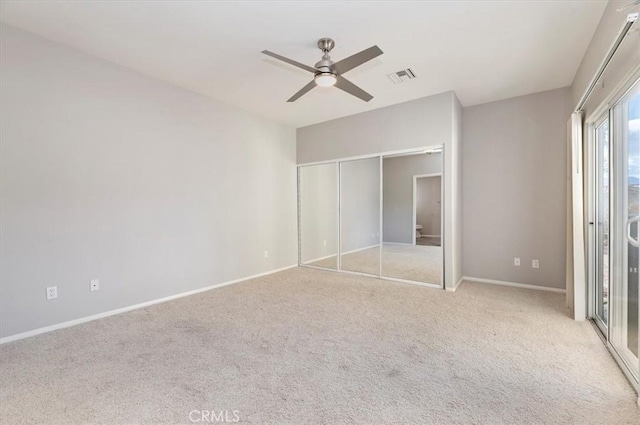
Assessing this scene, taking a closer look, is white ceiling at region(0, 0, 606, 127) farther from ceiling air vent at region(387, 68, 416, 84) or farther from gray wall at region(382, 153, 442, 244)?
gray wall at region(382, 153, 442, 244)

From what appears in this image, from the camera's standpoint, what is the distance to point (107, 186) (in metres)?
3.09

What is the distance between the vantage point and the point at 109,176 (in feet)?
10.2

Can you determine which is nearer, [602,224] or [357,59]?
[357,59]

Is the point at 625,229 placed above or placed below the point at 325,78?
below

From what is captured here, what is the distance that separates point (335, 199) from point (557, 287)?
3.40 metres

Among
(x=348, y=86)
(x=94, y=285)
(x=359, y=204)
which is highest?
(x=348, y=86)

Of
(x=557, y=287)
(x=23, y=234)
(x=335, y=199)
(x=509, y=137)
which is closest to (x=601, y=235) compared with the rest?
(x=557, y=287)

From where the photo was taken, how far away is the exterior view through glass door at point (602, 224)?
8.23 feet

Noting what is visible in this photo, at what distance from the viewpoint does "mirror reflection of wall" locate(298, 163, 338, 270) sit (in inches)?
207

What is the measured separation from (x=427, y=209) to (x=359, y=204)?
44.1 inches

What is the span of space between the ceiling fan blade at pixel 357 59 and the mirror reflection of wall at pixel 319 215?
2.79 metres

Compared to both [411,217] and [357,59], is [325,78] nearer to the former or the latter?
[357,59]

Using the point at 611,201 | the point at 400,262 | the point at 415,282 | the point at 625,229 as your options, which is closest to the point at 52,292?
the point at 415,282

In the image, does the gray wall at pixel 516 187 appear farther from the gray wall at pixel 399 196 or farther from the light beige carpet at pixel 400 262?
the gray wall at pixel 399 196
